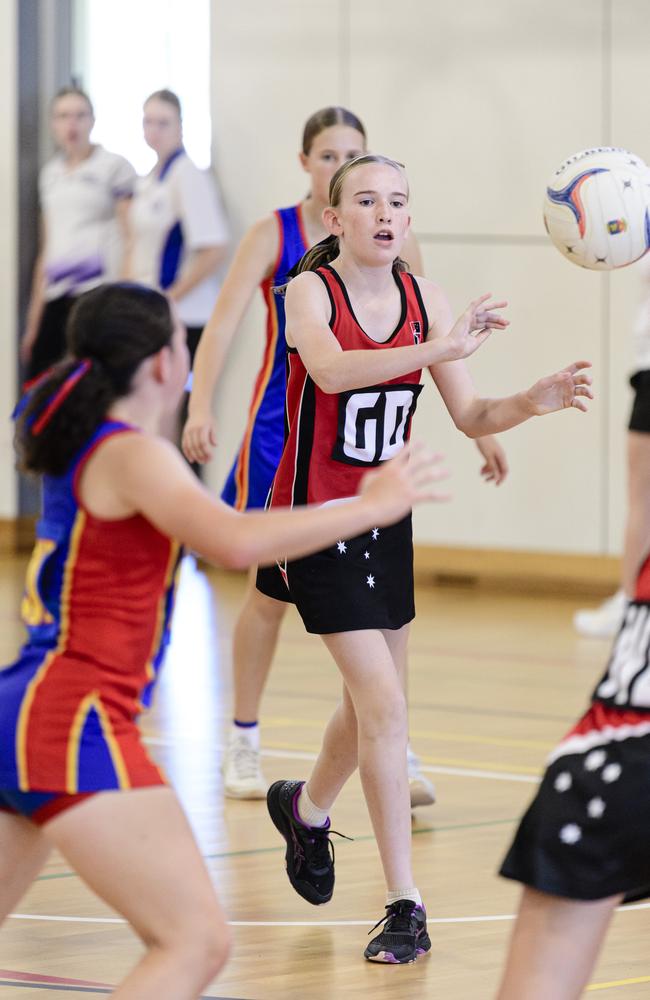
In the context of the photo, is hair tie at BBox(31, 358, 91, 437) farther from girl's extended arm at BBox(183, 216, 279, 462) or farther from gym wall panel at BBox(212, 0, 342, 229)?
gym wall panel at BBox(212, 0, 342, 229)

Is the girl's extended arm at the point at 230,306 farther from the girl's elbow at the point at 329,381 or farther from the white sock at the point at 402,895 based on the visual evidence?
the white sock at the point at 402,895

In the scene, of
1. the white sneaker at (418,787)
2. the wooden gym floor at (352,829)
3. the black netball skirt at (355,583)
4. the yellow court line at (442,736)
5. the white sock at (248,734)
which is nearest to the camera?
the wooden gym floor at (352,829)

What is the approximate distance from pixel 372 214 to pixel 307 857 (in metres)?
1.36

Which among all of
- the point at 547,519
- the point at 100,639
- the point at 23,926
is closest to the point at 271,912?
the point at 23,926

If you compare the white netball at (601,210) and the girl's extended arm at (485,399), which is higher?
the white netball at (601,210)

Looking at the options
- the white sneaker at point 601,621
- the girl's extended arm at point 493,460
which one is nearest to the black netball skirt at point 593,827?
the girl's extended arm at point 493,460

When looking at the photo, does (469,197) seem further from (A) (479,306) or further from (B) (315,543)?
(B) (315,543)

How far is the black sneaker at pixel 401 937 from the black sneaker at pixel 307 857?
279 millimetres

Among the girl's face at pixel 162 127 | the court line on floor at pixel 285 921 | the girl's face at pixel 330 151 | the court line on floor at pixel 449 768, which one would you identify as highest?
the girl's face at pixel 162 127

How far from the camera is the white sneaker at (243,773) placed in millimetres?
5000

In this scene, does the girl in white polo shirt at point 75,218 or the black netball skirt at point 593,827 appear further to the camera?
the girl in white polo shirt at point 75,218

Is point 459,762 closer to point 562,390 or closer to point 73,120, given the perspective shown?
point 562,390

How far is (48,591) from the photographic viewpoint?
8.46 feet

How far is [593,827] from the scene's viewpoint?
2.38 m
